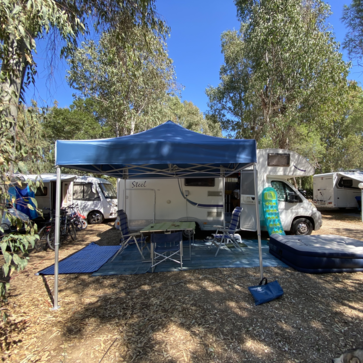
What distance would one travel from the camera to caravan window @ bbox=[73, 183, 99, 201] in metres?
9.95

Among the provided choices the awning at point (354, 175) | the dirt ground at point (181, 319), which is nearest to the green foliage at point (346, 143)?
the awning at point (354, 175)

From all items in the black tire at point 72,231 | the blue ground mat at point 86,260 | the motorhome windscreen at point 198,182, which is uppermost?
the motorhome windscreen at point 198,182

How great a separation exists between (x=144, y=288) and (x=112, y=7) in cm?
568

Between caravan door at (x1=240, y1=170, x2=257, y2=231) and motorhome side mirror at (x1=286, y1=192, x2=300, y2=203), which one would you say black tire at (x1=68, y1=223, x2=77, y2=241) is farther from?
motorhome side mirror at (x1=286, y1=192, x2=300, y2=203)

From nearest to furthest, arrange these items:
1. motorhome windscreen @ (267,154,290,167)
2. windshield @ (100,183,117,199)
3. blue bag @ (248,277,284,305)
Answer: blue bag @ (248,277,284,305) < motorhome windscreen @ (267,154,290,167) < windshield @ (100,183,117,199)

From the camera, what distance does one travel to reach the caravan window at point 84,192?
392 inches

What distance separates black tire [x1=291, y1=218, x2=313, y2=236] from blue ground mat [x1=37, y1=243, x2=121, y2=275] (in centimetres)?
510

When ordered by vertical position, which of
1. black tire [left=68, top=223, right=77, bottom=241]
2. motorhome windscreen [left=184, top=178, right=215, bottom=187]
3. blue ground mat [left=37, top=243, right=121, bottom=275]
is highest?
motorhome windscreen [left=184, top=178, right=215, bottom=187]

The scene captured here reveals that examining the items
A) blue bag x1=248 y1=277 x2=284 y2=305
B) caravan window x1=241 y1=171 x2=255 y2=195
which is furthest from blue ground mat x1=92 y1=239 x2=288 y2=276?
caravan window x1=241 y1=171 x2=255 y2=195

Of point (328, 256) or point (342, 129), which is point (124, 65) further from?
point (342, 129)

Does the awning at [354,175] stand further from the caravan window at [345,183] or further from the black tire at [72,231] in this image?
the black tire at [72,231]

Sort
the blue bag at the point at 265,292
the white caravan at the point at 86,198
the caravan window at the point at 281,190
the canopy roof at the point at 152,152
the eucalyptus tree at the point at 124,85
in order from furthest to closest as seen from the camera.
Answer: the eucalyptus tree at the point at 124,85, the white caravan at the point at 86,198, the caravan window at the point at 281,190, the canopy roof at the point at 152,152, the blue bag at the point at 265,292

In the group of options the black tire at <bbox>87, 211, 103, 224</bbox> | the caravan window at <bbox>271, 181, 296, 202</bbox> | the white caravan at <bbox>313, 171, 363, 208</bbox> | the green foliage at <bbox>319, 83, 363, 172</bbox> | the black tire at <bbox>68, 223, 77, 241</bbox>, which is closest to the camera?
the caravan window at <bbox>271, 181, 296, 202</bbox>

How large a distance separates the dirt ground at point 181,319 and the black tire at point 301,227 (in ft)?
8.39
